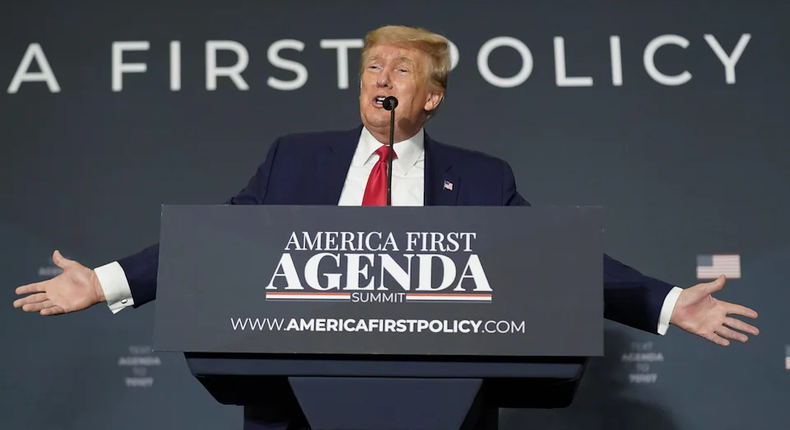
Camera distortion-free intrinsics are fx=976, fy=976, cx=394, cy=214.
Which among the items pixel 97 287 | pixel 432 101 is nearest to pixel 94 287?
pixel 97 287

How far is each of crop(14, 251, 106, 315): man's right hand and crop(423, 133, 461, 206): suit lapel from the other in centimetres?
79

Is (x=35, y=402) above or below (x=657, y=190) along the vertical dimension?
below

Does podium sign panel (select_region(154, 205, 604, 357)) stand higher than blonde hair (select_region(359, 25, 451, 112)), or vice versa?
blonde hair (select_region(359, 25, 451, 112))

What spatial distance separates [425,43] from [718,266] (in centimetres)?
143

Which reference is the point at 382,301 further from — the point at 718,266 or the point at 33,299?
the point at 718,266

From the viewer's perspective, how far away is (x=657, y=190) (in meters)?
3.36

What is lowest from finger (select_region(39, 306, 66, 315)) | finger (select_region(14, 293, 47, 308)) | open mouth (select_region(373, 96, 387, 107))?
finger (select_region(39, 306, 66, 315))

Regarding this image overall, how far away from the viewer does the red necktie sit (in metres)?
2.26

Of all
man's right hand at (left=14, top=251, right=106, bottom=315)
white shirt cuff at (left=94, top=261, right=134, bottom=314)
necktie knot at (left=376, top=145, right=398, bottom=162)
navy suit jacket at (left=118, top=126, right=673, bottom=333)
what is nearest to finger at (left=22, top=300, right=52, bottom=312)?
man's right hand at (left=14, top=251, right=106, bottom=315)

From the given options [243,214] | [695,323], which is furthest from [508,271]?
[695,323]

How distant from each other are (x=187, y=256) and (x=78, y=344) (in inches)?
76.7

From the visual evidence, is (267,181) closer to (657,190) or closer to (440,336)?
(440,336)

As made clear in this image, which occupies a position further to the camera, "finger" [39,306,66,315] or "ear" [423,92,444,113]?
"ear" [423,92,444,113]

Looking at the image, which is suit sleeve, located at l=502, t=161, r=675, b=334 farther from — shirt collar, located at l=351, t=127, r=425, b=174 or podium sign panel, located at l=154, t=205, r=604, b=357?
shirt collar, located at l=351, t=127, r=425, b=174
